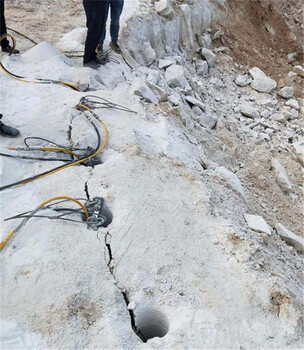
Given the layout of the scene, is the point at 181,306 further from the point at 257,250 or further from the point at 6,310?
the point at 6,310

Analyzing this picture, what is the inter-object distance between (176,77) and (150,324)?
16.1 ft

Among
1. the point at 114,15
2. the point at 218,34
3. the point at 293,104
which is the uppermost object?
the point at 114,15

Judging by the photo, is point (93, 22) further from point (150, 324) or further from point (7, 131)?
point (150, 324)

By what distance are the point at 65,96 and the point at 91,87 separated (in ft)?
1.72

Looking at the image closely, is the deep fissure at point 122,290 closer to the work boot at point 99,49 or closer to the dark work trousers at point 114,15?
the work boot at point 99,49

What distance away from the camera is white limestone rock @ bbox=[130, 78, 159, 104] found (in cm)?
533

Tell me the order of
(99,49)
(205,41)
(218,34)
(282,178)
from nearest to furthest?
(282,178)
(99,49)
(205,41)
(218,34)

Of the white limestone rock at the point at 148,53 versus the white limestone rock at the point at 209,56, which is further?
the white limestone rock at the point at 209,56

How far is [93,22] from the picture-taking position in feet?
17.4

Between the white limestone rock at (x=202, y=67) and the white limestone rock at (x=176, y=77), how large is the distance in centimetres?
134

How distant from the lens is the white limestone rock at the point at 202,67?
819 centimetres

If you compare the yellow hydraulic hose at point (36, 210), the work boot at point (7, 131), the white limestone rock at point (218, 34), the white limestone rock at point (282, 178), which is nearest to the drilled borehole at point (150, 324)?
the yellow hydraulic hose at point (36, 210)

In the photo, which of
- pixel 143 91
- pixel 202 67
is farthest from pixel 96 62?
pixel 202 67

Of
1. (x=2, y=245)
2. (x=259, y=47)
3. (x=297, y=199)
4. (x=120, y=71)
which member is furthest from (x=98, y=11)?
(x=259, y=47)
